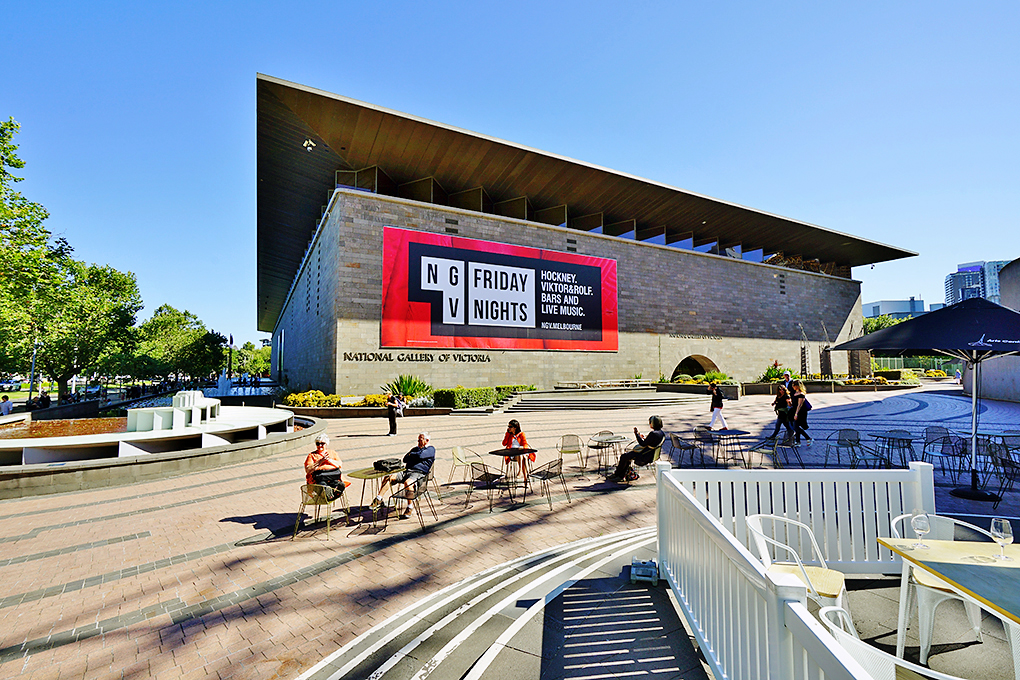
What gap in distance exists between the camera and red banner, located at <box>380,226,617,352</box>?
21641 mm

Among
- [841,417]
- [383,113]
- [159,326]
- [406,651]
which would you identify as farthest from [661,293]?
[159,326]

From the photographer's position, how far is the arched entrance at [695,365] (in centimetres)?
3173

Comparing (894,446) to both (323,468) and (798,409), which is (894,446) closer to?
(798,409)

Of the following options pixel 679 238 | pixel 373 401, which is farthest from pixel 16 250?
pixel 679 238

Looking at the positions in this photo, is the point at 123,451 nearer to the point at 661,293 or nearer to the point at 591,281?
the point at 591,281

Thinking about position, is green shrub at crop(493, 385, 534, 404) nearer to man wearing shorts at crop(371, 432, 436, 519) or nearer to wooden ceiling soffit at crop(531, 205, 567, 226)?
wooden ceiling soffit at crop(531, 205, 567, 226)

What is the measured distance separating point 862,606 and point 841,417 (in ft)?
54.2

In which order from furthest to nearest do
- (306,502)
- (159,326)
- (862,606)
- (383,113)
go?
(159,326) → (383,113) → (306,502) → (862,606)

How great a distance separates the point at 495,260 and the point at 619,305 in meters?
8.79

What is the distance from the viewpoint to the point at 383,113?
1964cm

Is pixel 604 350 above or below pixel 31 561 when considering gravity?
above

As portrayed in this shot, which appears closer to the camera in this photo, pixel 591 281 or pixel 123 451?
pixel 123 451

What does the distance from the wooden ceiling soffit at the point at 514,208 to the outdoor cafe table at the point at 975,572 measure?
2465 centimetres

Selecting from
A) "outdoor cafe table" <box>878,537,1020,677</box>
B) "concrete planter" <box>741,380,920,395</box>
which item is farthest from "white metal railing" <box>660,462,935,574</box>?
"concrete planter" <box>741,380,920,395</box>
